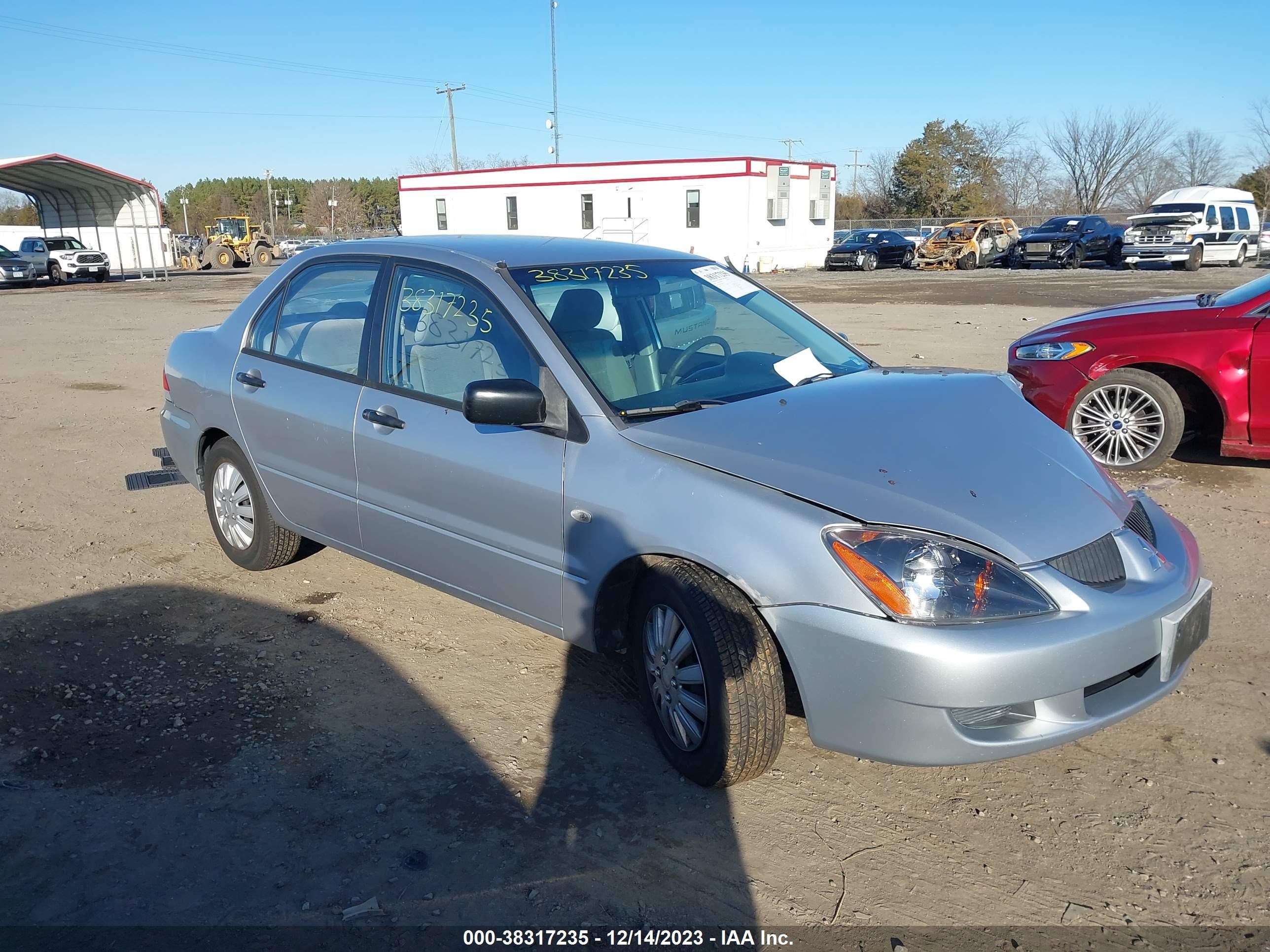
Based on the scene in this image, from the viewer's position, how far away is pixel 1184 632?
310 cm

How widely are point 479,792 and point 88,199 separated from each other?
147ft

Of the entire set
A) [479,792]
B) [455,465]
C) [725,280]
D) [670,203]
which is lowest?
[479,792]

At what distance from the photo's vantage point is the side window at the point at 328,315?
4.36m

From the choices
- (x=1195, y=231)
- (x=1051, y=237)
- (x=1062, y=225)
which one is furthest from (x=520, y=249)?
(x=1062, y=225)

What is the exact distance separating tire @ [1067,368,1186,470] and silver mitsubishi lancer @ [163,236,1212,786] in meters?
3.03

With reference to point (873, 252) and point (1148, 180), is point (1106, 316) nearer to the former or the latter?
point (873, 252)

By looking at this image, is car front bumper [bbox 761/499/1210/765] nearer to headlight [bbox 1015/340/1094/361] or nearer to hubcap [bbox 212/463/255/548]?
hubcap [bbox 212/463/255/548]

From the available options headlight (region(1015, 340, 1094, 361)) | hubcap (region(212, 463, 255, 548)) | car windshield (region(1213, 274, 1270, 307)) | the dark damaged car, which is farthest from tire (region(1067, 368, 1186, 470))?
the dark damaged car

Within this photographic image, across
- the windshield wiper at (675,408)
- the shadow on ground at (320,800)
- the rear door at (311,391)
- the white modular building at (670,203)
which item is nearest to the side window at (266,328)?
the rear door at (311,391)

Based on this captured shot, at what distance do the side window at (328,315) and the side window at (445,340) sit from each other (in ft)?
0.73

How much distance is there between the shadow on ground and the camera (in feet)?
8.93

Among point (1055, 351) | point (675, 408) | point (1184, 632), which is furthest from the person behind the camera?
point (1055, 351)

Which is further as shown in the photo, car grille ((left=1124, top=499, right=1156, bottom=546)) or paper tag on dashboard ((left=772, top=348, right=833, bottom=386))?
paper tag on dashboard ((left=772, top=348, right=833, bottom=386))

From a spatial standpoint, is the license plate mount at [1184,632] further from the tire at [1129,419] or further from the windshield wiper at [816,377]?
the tire at [1129,419]
